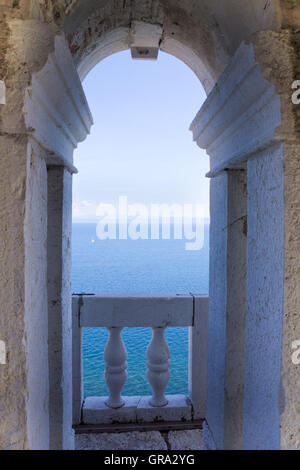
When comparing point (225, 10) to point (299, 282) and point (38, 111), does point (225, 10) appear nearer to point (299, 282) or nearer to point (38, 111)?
point (38, 111)

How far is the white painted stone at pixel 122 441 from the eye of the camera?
2.04 metres

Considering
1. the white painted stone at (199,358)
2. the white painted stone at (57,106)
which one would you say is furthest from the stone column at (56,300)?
the white painted stone at (199,358)

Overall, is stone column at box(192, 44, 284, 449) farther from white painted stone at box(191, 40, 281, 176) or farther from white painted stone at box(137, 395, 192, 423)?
white painted stone at box(137, 395, 192, 423)

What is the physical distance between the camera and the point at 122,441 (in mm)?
2086

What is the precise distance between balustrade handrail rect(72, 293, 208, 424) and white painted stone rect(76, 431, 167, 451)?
0.54 ft

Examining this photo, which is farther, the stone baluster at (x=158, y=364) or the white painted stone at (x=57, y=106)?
the stone baluster at (x=158, y=364)

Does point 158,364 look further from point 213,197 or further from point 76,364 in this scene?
point 213,197

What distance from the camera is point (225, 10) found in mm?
1325

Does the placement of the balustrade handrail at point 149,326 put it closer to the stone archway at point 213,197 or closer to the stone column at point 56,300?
the stone archway at point 213,197

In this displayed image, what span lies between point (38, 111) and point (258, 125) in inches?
29.5

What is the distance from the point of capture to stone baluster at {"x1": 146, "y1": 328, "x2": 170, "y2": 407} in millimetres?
2256

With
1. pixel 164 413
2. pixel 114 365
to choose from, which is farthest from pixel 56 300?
pixel 164 413

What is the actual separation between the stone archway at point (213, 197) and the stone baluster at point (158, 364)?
2.07 ft

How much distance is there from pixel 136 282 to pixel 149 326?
2878 cm
